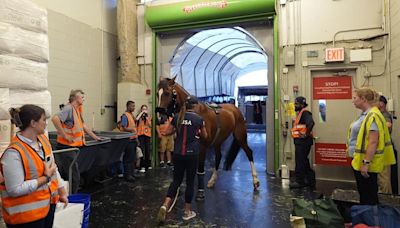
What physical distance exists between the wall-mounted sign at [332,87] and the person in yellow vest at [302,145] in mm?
864

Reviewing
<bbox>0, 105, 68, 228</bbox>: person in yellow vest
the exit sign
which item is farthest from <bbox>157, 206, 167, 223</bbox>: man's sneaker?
the exit sign

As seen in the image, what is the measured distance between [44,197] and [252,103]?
13927mm

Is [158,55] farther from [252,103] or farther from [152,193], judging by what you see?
[252,103]

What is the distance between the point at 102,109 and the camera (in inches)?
255

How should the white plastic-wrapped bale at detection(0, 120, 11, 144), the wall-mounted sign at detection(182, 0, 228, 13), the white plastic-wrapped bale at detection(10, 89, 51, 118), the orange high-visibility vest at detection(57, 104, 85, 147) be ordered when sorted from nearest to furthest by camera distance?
the white plastic-wrapped bale at detection(0, 120, 11, 144)
the white plastic-wrapped bale at detection(10, 89, 51, 118)
the orange high-visibility vest at detection(57, 104, 85, 147)
the wall-mounted sign at detection(182, 0, 228, 13)

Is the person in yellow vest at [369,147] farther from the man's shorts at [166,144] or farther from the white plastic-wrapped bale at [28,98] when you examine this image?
the man's shorts at [166,144]

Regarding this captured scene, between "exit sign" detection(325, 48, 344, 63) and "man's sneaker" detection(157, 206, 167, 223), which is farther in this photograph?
"exit sign" detection(325, 48, 344, 63)

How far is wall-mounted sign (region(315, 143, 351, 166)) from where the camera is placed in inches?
204

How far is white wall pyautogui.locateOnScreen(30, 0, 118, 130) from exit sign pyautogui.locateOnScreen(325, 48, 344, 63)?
4.65 m

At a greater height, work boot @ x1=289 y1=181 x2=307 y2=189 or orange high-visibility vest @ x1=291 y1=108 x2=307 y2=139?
orange high-visibility vest @ x1=291 y1=108 x2=307 y2=139

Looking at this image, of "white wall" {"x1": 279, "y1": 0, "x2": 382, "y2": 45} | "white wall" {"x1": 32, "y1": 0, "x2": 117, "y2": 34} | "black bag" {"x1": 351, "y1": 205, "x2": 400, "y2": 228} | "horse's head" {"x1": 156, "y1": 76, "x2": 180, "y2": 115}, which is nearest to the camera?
"black bag" {"x1": 351, "y1": 205, "x2": 400, "y2": 228}

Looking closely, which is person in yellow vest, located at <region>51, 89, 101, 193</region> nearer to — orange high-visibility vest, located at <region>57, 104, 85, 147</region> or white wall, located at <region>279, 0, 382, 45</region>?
orange high-visibility vest, located at <region>57, 104, 85, 147</region>

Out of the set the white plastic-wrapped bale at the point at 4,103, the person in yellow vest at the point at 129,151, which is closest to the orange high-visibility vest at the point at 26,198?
the white plastic-wrapped bale at the point at 4,103

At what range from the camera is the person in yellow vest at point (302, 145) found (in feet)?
15.3
